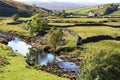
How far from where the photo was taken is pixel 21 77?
80.2 meters

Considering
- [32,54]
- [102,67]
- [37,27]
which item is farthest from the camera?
[37,27]

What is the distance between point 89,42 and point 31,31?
1461 inches

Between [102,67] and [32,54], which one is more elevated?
[102,67]

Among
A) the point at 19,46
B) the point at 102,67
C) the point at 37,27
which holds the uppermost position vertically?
the point at 102,67

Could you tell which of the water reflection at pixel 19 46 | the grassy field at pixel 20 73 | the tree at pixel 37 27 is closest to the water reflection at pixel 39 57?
the water reflection at pixel 19 46

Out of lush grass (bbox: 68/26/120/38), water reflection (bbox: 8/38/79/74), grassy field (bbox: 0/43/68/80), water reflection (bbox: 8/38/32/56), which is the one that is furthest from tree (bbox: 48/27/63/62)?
grassy field (bbox: 0/43/68/80)

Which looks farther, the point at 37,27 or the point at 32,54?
the point at 37,27

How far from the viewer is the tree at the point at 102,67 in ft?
205

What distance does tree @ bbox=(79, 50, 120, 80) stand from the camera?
6256 cm

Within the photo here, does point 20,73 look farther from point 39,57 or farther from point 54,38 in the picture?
point 54,38

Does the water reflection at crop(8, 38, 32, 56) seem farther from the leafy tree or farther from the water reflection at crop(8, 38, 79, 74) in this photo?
the leafy tree

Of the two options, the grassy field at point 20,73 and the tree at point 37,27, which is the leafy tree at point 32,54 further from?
the tree at point 37,27

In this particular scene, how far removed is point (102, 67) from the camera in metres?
63.1

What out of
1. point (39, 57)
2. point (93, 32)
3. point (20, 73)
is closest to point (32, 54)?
point (39, 57)
